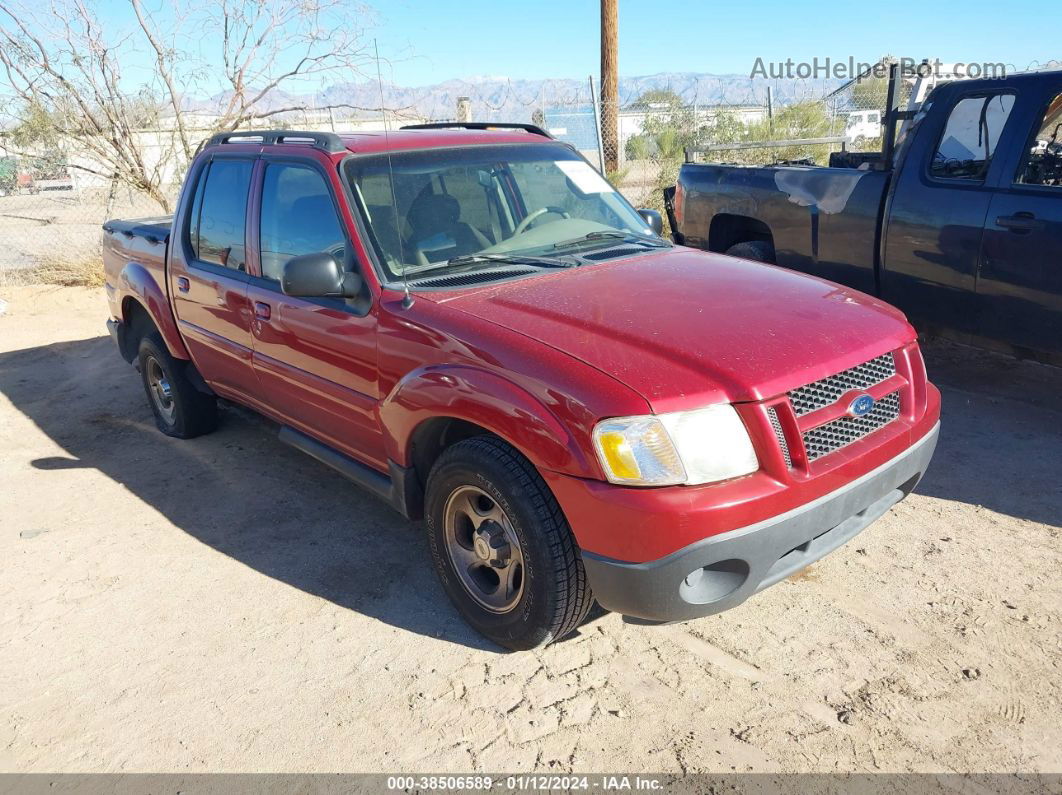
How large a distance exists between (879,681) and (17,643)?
338 centimetres

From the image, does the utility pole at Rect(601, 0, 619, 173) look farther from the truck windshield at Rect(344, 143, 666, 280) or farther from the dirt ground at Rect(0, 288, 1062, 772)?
the dirt ground at Rect(0, 288, 1062, 772)

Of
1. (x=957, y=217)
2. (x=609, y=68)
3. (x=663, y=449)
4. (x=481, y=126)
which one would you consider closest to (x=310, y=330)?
(x=481, y=126)

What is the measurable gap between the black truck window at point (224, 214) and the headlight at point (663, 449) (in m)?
2.53

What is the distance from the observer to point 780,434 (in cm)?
258

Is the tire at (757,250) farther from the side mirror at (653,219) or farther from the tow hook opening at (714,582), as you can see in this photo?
the tow hook opening at (714,582)

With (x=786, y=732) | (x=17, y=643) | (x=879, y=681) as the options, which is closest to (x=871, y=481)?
(x=879, y=681)

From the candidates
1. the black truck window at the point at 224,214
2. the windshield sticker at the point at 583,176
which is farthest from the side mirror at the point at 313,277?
the windshield sticker at the point at 583,176

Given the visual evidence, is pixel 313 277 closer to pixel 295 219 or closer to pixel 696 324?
pixel 295 219

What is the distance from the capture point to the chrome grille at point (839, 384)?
8.70 feet

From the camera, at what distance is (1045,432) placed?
15.4 ft

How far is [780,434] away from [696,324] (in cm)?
51

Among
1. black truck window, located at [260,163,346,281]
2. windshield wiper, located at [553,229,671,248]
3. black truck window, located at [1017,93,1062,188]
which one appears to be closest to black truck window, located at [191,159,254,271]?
black truck window, located at [260,163,346,281]

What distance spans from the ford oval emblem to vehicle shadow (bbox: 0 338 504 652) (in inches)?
62.4

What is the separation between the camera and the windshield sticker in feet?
13.7
